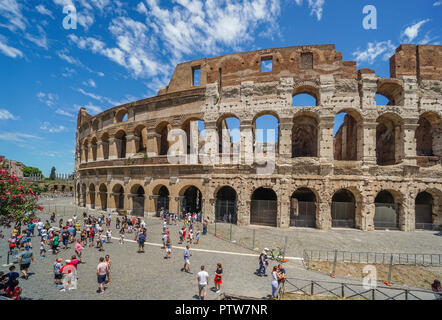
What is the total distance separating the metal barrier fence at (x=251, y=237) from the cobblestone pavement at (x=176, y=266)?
0.43 meters

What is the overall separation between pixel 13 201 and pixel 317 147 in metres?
19.2

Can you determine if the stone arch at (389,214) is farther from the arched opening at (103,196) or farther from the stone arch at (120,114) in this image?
the arched opening at (103,196)

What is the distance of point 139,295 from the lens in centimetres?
702

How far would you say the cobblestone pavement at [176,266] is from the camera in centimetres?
729

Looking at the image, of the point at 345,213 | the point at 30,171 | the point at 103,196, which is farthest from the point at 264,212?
the point at 30,171

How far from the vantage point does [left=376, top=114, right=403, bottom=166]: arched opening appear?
58.3ft

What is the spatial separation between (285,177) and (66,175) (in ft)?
266

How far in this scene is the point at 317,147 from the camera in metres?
17.8

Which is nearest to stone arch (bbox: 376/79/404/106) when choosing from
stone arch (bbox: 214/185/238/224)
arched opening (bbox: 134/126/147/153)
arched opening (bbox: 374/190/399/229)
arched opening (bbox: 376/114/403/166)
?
arched opening (bbox: 376/114/403/166)

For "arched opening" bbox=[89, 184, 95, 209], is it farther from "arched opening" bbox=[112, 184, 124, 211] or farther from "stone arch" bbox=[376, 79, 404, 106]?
"stone arch" bbox=[376, 79, 404, 106]

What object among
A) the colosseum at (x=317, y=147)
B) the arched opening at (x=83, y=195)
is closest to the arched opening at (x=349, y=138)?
the colosseum at (x=317, y=147)

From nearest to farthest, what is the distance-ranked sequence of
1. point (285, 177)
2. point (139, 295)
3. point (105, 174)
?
point (139, 295), point (285, 177), point (105, 174)

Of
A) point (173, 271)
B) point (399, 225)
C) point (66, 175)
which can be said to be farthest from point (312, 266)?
point (66, 175)
